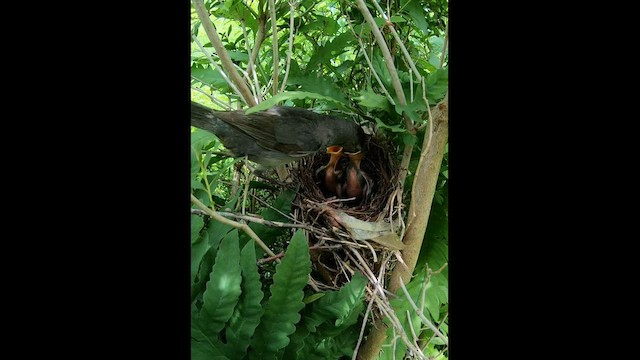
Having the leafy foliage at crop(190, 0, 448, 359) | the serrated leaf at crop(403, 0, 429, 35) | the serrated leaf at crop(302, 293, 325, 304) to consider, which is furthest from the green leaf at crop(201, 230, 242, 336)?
the serrated leaf at crop(403, 0, 429, 35)

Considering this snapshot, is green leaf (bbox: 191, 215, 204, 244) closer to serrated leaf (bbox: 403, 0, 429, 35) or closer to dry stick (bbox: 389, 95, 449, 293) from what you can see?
dry stick (bbox: 389, 95, 449, 293)

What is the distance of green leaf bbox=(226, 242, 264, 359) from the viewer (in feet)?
2.71

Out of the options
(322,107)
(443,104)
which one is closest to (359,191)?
(322,107)

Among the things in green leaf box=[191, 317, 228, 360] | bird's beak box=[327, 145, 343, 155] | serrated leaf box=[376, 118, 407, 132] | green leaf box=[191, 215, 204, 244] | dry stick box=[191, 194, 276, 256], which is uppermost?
serrated leaf box=[376, 118, 407, 132]

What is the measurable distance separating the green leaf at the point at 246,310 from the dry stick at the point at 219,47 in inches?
12.0

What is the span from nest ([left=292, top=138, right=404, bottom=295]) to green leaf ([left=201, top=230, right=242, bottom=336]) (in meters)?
0.20

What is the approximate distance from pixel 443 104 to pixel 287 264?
14.5 inches

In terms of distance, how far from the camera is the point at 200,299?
90cm

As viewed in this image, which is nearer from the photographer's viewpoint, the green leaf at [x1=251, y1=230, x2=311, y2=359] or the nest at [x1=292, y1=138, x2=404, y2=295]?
the green leaf at [x1=251, y1=230, x2=311, y2=359]

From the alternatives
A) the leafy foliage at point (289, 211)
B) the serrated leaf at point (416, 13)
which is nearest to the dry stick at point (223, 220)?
the leafy foliage at point (289, 211)

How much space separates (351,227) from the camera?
1.00 meters

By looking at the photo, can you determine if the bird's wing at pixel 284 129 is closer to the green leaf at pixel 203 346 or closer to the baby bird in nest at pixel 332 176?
the baby bird in nest at pixel 332 176

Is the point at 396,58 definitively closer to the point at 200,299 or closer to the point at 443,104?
the point at 443,104

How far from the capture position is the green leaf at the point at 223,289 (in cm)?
80
